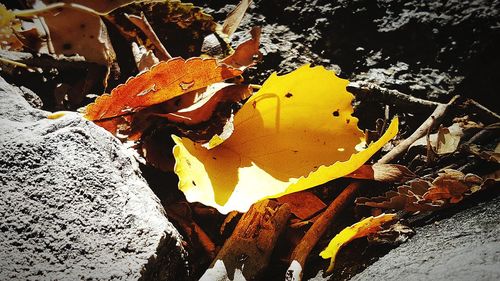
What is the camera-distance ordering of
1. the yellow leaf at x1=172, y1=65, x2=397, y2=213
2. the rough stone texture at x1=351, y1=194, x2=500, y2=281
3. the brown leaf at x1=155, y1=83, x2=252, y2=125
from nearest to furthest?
the rough stone texture at x1=351, y1=194, x2=500, y2=281 < the yellow leaf at x1=172, y1=65, x2=397, y2=213 < the brown leaf at x1=155, y1=83, x2=252, y2=125

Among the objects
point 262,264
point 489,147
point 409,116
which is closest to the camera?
point 262,264

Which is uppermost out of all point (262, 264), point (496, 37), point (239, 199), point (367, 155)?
point (496, 37)

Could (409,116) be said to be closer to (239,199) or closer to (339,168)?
(339,168)

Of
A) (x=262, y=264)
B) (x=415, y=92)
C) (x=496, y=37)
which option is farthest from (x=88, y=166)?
(x=496, y=37)

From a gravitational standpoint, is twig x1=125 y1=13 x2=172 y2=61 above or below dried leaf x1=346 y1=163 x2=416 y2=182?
above

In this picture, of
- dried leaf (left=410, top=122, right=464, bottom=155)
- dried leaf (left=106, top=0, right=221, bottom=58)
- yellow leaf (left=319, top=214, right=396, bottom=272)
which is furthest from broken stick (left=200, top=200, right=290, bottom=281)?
dried leaf (left=106, top=0, right=221, bottom=58)

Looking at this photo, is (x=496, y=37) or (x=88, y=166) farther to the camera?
(x=496, y=37)

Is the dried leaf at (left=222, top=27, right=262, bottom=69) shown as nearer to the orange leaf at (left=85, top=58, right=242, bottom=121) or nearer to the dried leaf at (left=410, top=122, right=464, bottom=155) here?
the orange leaf at (left=85, top=58, right=242, bottom=121)
